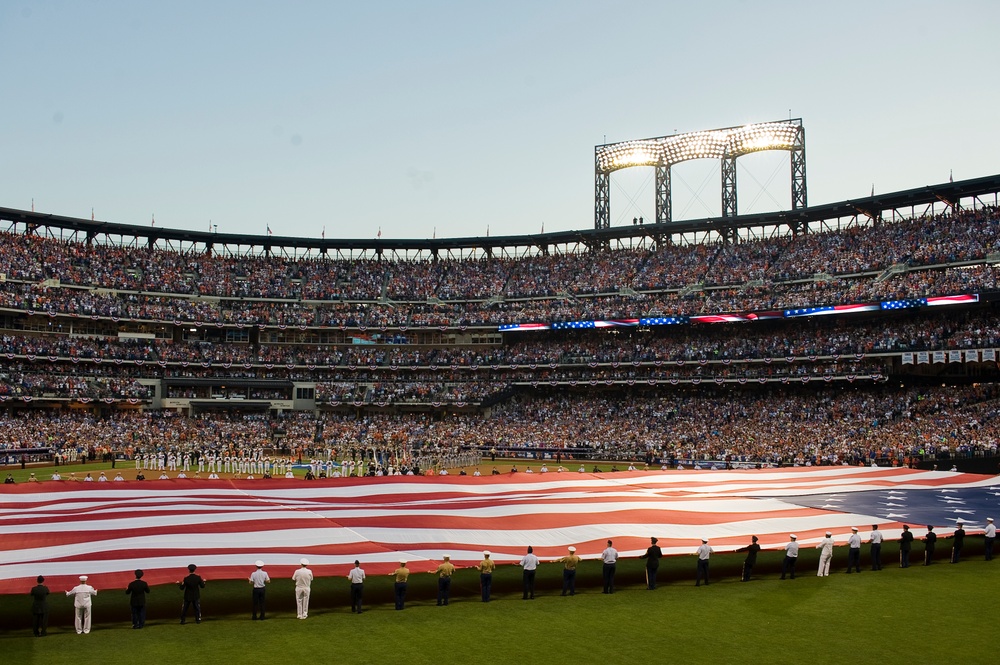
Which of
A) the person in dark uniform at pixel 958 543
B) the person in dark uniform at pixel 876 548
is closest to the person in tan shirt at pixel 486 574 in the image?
the person in dark uniform at pixel 876 548

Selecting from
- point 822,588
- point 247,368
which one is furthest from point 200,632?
point 247,368

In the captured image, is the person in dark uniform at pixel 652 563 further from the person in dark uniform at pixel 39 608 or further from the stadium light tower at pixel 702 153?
the stadium light tower at pixel 702 153

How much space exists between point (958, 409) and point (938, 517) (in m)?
28.4

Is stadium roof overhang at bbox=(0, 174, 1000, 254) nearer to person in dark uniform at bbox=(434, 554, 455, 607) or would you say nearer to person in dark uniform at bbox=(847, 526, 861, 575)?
person in dark uniform at bbox=(847, 526, 861, 575)

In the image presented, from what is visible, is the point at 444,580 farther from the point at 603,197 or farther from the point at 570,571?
the point at 603,197

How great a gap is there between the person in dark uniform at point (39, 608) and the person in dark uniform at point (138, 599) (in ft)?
4.64

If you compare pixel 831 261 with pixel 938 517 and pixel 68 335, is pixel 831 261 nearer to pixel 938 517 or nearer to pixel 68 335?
pixel 938 517

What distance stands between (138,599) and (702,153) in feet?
220

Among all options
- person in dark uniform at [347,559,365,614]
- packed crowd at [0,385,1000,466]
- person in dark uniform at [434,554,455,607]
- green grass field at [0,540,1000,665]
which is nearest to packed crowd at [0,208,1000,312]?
packed crowd at [0,385,1000,466]

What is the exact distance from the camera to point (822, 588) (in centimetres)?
2000

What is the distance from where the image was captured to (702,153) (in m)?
74.6

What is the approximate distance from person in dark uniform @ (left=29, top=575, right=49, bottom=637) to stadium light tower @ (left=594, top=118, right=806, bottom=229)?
64241mm

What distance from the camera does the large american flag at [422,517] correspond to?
18.6 metres

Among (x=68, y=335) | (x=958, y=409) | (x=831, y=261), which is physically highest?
(x=831, y=261)
